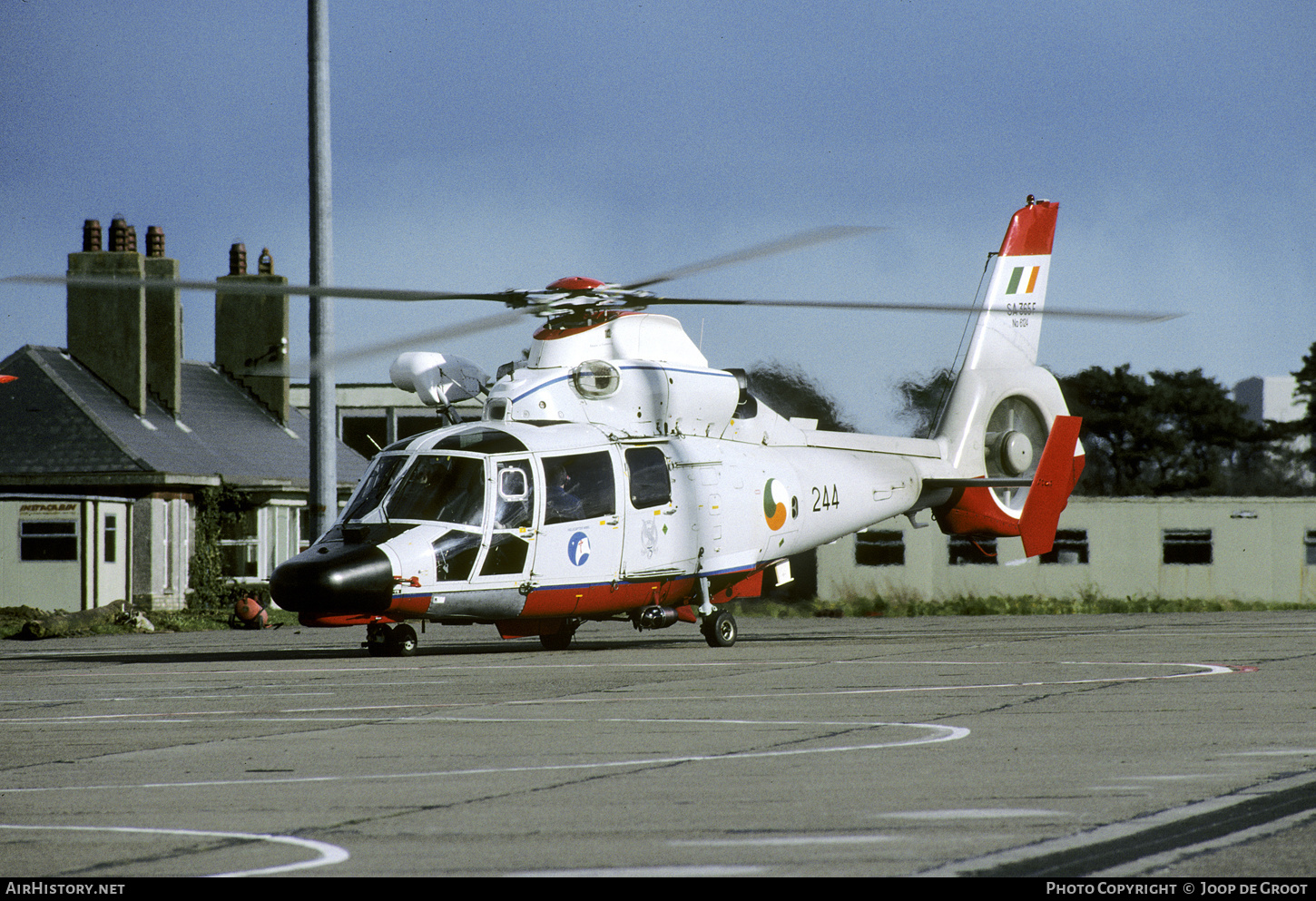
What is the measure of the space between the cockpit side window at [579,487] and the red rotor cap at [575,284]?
180 centimetres

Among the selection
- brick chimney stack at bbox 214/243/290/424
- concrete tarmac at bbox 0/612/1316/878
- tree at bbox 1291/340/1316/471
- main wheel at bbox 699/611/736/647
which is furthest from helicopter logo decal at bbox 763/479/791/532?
tree at bbox 1291/340/1316/471

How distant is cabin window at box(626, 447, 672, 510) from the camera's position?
17484 millimetres

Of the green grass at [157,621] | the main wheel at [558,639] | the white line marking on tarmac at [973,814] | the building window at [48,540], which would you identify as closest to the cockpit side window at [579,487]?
the main wheel at [558,639]

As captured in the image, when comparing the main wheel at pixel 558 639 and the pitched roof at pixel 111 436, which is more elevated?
the pitched roof at pixel 111 436

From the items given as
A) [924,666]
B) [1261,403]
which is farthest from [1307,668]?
[1261,403]

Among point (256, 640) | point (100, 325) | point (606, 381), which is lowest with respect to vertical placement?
point (256, 640)

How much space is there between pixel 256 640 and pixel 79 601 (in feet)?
28.9

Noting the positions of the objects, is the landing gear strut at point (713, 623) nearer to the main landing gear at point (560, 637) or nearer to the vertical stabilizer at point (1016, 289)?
the main landing gear at point (560, 637)

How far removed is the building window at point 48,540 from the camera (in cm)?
2906

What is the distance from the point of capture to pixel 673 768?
7.57m

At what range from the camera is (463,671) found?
564 inches

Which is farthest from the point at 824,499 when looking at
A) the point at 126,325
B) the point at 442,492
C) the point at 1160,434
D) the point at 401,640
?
the point at 1160,434

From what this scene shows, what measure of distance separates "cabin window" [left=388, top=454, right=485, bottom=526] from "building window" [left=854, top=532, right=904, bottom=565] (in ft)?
62.3
